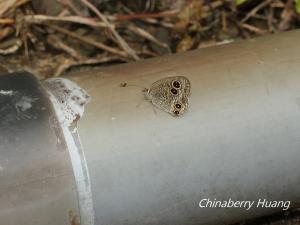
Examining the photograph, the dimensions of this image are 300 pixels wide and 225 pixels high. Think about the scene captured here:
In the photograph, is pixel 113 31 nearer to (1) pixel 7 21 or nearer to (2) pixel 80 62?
(2) pixel 80 62

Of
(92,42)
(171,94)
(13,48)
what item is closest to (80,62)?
(92,42)

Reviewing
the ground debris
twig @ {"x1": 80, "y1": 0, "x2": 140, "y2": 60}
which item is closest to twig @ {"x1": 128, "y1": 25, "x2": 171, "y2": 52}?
the ground debris

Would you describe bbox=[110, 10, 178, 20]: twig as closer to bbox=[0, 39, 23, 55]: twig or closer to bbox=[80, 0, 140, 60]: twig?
bbox=[80, 0, 140, 60]: twig

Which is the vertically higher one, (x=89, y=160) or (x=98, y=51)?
(x=98, y=51)

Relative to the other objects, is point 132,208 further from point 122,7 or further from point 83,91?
point 122,7

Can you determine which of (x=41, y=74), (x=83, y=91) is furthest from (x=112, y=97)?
(x=41, y=74)

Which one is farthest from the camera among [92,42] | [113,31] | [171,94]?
[92,42]

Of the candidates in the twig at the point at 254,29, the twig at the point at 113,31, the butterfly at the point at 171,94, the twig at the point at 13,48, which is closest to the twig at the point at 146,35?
the twig at the point at 113,31

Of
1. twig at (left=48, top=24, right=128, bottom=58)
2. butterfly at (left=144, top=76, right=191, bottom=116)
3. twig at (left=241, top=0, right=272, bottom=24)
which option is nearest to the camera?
butterfly at (left=144, top=76, right=191, bottom=116)
